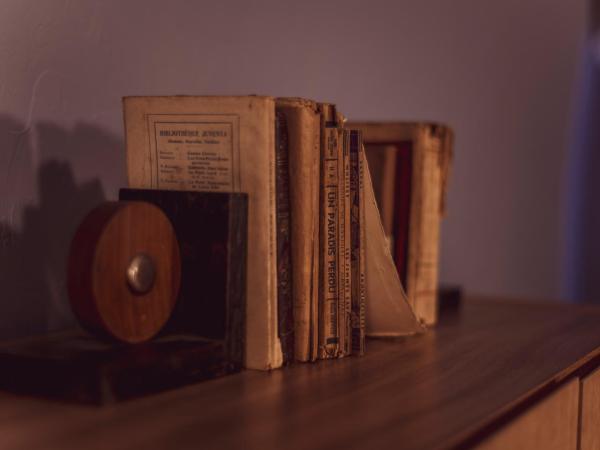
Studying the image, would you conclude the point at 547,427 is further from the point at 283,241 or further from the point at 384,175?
the point at 384,175

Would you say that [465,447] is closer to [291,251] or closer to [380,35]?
[291,251]

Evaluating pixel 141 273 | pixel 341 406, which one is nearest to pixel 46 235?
pixel 141 273

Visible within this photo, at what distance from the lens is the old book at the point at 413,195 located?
4.19ft

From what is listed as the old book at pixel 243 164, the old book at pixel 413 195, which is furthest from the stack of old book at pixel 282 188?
the old book at pixel 413 195

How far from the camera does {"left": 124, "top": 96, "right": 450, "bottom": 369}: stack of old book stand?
3.15ft

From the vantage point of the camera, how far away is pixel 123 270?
0.87 meters

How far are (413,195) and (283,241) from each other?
0.36m

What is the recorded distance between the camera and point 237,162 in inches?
38.0

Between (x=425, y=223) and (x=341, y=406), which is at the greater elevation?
(x=425, y=223)

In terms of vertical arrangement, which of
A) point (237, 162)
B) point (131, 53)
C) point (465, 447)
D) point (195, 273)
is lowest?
point (465, 447)

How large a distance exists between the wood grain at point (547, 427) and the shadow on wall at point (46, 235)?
22.3 inches

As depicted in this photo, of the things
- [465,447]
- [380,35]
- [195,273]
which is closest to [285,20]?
[380,35]

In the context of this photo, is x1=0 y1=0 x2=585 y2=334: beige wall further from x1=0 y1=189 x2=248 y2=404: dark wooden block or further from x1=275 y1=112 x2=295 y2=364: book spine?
x1=275 y1=112 x2=295 y2=364: book spine

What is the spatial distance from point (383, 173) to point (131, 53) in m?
0.40
